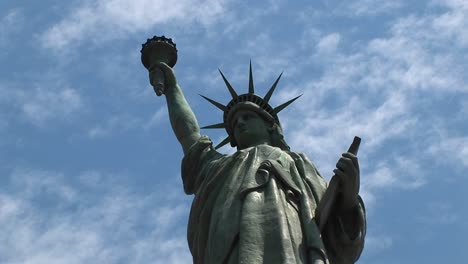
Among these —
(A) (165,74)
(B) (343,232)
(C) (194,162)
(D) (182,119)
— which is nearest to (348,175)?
(B) (343,232)

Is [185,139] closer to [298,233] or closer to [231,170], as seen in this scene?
[231,170]

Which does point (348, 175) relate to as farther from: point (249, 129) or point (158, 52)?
point (158, 52)

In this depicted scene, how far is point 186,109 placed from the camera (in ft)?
44.9

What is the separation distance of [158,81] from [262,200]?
3648mm

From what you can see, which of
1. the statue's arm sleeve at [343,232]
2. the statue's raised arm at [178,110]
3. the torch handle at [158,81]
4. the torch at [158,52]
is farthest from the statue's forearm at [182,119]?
the statue's arm sleeve at [343,232]

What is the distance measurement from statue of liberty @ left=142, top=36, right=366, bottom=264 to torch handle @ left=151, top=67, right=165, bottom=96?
91 cm

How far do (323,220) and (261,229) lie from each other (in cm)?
83

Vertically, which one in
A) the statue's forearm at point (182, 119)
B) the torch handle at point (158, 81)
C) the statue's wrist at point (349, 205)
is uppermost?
the torch handle at point (158, 81)

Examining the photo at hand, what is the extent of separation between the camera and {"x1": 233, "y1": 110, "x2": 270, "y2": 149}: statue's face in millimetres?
12810

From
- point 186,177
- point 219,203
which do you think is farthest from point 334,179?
point 186,177

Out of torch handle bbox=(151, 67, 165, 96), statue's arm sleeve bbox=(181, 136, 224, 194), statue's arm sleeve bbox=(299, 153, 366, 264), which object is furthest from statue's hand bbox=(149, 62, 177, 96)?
statue's arm sleeve bbox=(299, 153, 366, 264)

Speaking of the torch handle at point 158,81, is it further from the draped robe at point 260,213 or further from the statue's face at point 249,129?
the draped robe at point 260,213

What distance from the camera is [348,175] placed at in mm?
10938

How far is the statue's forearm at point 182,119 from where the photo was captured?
13.2 m
